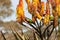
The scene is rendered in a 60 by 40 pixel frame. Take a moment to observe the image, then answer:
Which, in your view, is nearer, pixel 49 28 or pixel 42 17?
pixel 42 17

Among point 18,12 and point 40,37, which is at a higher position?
point 18,12

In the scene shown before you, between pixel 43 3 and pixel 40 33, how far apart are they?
18cm

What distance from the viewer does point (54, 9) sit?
3.21 ft

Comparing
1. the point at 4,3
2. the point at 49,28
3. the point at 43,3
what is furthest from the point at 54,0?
the point at 4,3

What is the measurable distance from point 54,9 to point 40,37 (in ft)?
0.78

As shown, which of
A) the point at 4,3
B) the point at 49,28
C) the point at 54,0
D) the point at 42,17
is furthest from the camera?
the point at 4,3

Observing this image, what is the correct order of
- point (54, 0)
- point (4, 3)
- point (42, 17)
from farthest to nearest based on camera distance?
point (4, 3)
point (42, 17)
point (54, 0)

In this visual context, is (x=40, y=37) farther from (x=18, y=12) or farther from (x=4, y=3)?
(x=4, y=3)

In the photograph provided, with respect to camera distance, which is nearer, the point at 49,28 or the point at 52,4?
the point at 52,4

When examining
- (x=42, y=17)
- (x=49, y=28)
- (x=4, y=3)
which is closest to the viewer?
(x=42, y=17)

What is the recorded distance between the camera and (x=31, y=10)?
105cm

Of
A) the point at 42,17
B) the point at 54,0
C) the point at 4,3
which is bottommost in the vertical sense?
the point at 4,3

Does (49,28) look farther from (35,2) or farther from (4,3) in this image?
(4,3)

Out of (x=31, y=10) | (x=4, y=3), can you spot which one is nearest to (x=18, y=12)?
(x=31, y=10)
